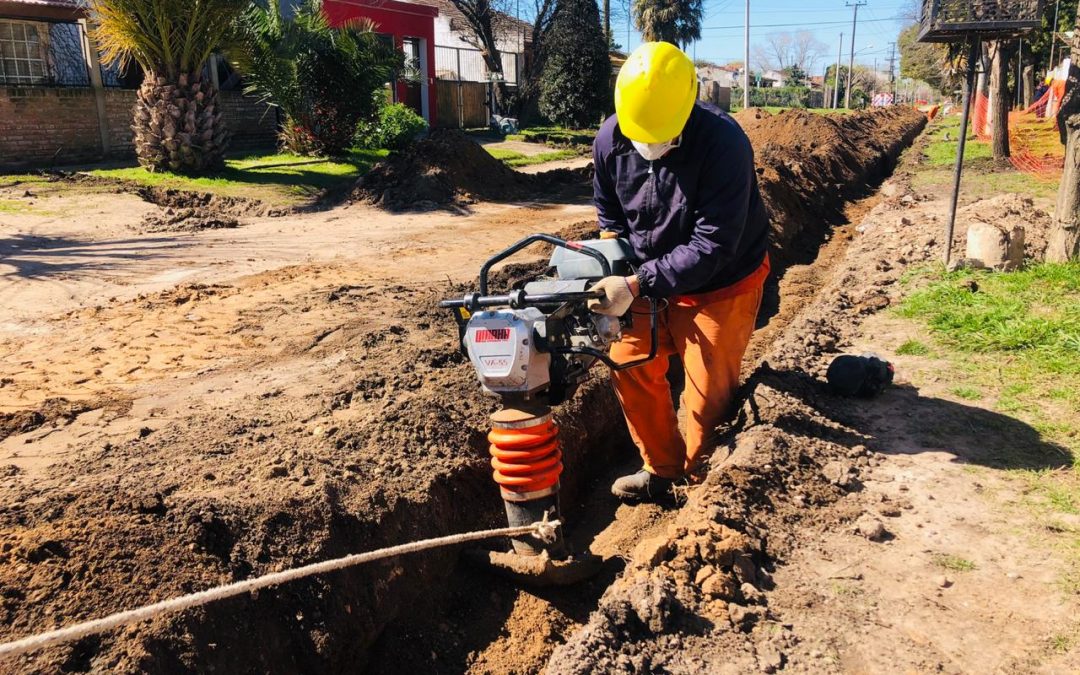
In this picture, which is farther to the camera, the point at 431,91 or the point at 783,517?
the point at 431,91

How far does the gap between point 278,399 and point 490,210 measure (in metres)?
9.69

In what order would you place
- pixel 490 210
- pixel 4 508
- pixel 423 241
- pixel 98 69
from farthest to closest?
pixel 98 69 → pixel 490 210 → pixel 423 241 → pixel 4 508

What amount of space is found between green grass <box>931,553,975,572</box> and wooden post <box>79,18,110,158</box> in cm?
1844

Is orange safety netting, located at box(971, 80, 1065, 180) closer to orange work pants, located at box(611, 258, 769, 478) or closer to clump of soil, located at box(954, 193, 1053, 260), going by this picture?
clump of soil, located at box(954, 193, 1053, 260)

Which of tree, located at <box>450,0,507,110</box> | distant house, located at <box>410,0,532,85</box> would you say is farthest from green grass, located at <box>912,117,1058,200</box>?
distant house, located at <box>410,0,532,85</box>

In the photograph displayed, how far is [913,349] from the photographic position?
5.88 metres

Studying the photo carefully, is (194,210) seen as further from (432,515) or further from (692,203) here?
(692,203)

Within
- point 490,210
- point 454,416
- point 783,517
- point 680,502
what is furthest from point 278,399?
point 490,210

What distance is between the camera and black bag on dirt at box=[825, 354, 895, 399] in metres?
4.96

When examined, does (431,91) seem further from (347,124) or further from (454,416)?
(454,416)

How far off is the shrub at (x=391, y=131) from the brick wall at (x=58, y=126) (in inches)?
200

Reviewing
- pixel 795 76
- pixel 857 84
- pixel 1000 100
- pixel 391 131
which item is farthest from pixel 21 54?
pixel 857 84

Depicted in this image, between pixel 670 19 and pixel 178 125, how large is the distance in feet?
161

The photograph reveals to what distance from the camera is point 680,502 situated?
15.1ft
